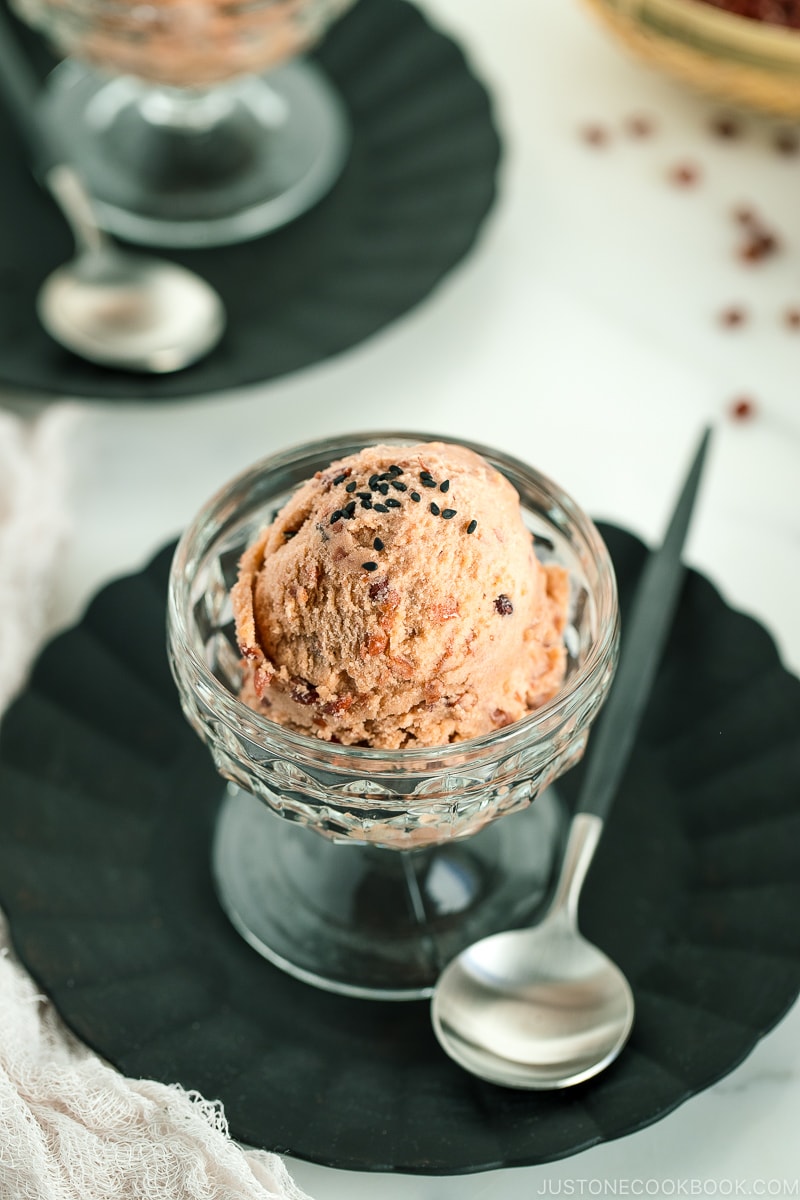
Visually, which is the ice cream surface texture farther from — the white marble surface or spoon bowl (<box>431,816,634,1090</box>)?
the white marble surface

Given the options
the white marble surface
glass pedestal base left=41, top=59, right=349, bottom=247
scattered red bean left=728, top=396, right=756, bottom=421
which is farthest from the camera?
glass pedestal base left=41, top=59, right=349, bottom=247

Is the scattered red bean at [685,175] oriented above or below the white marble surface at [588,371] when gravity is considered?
above

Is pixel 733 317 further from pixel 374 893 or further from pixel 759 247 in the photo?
pixel 374 893

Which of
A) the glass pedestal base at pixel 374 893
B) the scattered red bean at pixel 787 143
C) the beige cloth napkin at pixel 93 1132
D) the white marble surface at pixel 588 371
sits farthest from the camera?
the scattered red bean at pixel 787 143

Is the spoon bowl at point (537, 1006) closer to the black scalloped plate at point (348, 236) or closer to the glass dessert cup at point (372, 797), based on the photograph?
the glass dessert cup at point (372, 797)

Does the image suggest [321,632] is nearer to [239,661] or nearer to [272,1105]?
[239,661]

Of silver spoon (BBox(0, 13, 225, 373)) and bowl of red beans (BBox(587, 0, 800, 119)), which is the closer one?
silver spoon (BBox(0, 13, 225, 373))

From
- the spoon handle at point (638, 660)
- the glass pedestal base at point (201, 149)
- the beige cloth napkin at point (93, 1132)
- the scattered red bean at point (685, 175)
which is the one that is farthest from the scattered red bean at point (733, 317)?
the beige cloth napkin at point (93, 1132)

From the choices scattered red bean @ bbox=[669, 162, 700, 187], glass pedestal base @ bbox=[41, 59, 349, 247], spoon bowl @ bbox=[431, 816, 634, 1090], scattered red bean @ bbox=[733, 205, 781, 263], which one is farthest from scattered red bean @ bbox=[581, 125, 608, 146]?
spoon bowl @ bbox=[431, 816, 634, 1090]
